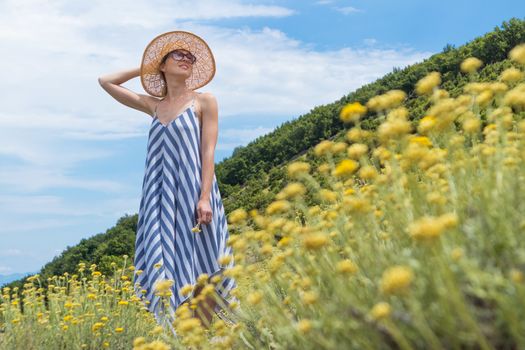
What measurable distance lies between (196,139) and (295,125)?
13.3 metres

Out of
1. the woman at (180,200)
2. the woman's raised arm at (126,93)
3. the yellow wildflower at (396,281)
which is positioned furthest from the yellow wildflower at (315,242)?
the woman's raised arm at (126,93)

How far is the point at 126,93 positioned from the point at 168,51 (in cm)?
51

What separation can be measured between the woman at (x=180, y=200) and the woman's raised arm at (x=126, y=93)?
141 millimetres

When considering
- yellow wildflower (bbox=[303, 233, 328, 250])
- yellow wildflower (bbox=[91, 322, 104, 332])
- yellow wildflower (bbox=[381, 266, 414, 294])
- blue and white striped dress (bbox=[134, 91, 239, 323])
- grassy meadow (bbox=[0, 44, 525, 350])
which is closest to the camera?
yellow wildflower (bbox=[381, 266, 414, 294])

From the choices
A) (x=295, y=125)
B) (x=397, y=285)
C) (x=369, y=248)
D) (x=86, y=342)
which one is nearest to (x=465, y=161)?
(x=369, y=248)

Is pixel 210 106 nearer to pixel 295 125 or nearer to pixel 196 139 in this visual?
pixel 196 139

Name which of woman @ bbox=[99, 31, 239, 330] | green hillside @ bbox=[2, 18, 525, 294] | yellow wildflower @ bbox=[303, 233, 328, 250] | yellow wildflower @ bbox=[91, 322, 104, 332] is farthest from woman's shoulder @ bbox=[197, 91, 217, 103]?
green hillside @ bbox=[2, 18, 525, 294]

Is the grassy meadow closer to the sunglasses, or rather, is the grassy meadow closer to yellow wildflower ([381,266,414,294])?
yellow wildflower ([381,266,414,294])

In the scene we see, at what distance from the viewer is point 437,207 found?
7.03 ft

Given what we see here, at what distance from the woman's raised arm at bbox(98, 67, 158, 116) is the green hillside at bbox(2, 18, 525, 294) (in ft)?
23.5

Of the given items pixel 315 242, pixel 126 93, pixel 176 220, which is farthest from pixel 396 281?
pixel 126 93

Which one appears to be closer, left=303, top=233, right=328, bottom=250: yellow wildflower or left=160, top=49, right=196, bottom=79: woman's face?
left=303, top=233, right=328, bottom=250: yellow wildflower

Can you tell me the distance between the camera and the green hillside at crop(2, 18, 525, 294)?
43.6 ft

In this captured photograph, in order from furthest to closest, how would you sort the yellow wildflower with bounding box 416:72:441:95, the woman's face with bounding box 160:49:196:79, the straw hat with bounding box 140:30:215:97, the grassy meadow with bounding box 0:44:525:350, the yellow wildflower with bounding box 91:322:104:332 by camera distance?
1. the straw hat with bounding box 140:30:215:97
2. the woman's face with bounding box 160:49:196:79
3. the yellow wildflower with bounding box 91:322:104:332
4. the yellow wildflower with bounding box 416:72:441:95
5. the grassy meadow with bounding box 0:44:525:350
